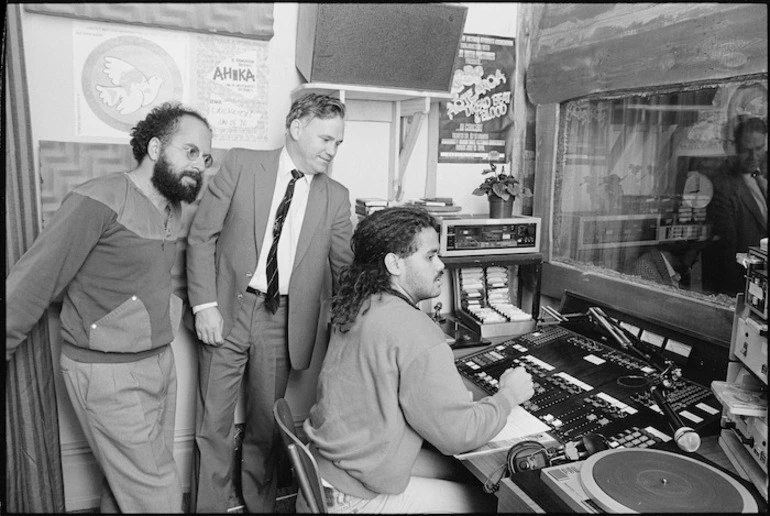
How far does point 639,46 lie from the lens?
2.49m

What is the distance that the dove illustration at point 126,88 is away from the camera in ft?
8.21

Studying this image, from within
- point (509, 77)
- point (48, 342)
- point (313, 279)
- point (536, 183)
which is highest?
point (509, 77)

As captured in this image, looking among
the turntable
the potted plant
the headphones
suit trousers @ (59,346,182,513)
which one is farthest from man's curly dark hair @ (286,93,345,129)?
the turntable

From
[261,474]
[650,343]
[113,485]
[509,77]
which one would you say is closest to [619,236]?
[650,343]

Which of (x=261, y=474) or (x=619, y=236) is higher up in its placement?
(x=619, y=236)

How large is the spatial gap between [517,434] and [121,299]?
1284 mm

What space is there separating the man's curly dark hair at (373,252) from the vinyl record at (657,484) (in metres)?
0.72

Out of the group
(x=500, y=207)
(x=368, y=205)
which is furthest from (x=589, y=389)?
(x=368, y=205)

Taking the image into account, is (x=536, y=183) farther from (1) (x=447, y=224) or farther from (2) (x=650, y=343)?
(2) (x=650, y=343)

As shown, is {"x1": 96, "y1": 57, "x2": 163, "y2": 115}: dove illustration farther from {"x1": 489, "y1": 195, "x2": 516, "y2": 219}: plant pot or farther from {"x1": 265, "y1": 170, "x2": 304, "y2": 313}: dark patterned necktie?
{"x1": 489, "y1": 195, "x2": 516, "y2": 219}: plant pot

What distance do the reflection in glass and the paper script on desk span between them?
961mm

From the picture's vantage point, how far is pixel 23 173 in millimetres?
2148

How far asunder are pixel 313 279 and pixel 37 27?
143cm

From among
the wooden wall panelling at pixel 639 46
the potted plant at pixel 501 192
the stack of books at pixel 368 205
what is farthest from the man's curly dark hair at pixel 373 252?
the wooden wall panelling at pixel 639 46
